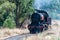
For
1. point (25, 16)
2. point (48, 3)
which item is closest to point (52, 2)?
point (48, 3)

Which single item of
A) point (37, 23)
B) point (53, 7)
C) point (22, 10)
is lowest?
point (37, 23)

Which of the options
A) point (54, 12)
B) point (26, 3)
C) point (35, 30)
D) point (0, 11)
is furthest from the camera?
point (54, 12)

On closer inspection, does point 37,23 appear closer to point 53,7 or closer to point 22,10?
point 22,10

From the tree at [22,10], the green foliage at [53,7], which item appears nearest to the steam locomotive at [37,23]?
the tree at [22,10]

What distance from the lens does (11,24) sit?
31297mm

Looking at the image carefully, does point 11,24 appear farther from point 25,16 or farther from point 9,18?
point 25,16

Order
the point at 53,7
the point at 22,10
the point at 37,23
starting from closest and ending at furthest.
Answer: the point at 37,23 < the point at 22,10 < the point at 53,7

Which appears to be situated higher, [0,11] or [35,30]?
[0,11]

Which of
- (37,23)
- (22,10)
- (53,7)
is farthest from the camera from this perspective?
(53,7)

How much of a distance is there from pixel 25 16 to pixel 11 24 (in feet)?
16.5

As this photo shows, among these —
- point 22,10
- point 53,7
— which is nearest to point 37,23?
point 22,10

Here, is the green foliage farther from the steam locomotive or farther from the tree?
the steam locomotive

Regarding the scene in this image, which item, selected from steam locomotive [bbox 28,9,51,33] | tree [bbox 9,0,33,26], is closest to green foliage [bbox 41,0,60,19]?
tree [bbox 9,0,33,26]

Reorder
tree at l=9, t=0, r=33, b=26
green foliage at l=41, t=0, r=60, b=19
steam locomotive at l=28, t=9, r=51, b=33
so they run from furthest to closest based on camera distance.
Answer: green foliage at l=41, t=0, r=60, b=19 < tree at l=9, t=0, r=33, b=26 < steam locomotive at l=28, t=9, r=51, b=33
